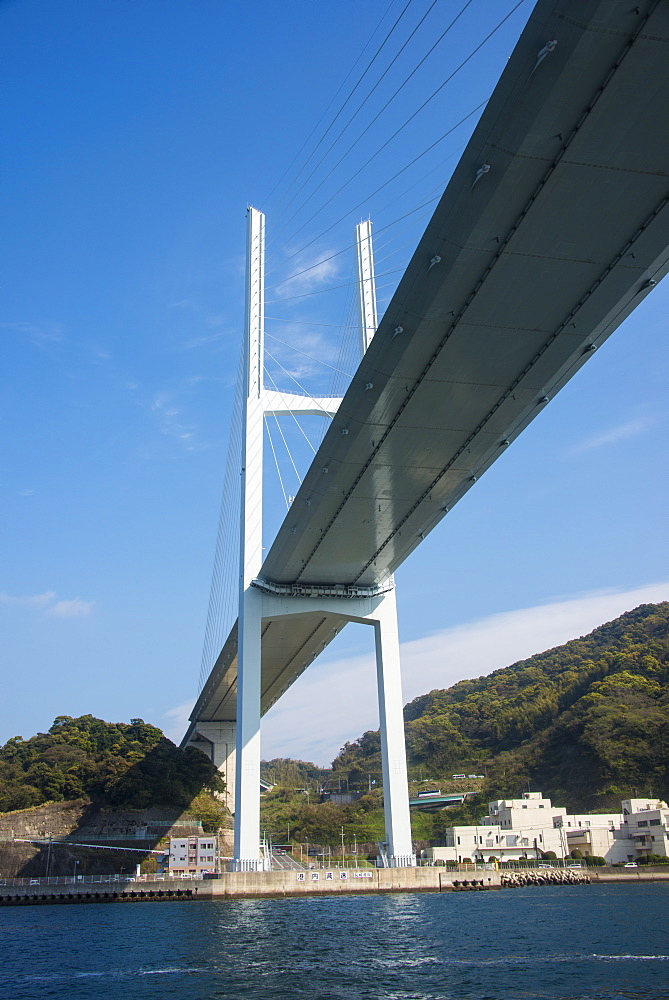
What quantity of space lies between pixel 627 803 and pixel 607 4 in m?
47.1

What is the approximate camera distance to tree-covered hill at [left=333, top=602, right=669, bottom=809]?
58250 mm

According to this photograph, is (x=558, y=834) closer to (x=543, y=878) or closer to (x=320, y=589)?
(x=543, y=878)

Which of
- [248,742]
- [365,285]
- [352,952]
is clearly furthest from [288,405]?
[352,952]

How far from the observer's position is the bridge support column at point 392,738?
26.9 meters

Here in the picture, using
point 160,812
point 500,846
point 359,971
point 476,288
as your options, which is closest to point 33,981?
point 359,971

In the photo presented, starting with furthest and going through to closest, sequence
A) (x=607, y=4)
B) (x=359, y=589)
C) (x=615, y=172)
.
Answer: (x=359, y=589)
(x=615, y=172)
(x=607, y=4)

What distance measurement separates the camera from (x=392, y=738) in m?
28.2

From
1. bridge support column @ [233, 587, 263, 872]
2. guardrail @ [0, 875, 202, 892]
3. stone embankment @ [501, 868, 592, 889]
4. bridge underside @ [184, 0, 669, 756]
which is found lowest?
stone embankment @ [501, 868, 592, 889]

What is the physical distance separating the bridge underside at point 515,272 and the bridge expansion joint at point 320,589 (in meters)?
4.41

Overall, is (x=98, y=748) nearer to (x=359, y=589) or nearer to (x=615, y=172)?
(x=359, y=589)

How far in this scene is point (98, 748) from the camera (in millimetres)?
60812

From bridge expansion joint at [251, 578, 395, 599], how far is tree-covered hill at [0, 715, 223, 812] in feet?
85.5

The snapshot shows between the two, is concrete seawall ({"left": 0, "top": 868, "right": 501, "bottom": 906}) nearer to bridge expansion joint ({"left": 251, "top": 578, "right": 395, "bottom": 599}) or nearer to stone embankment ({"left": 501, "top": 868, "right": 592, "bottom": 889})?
stone embankment ({"left": 501, "top": 868, "right": 592, "bottom": 889})

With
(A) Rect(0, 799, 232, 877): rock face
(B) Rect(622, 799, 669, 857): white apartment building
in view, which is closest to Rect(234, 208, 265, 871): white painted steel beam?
(A) Rect(0, 799, 232, 877): rock face
